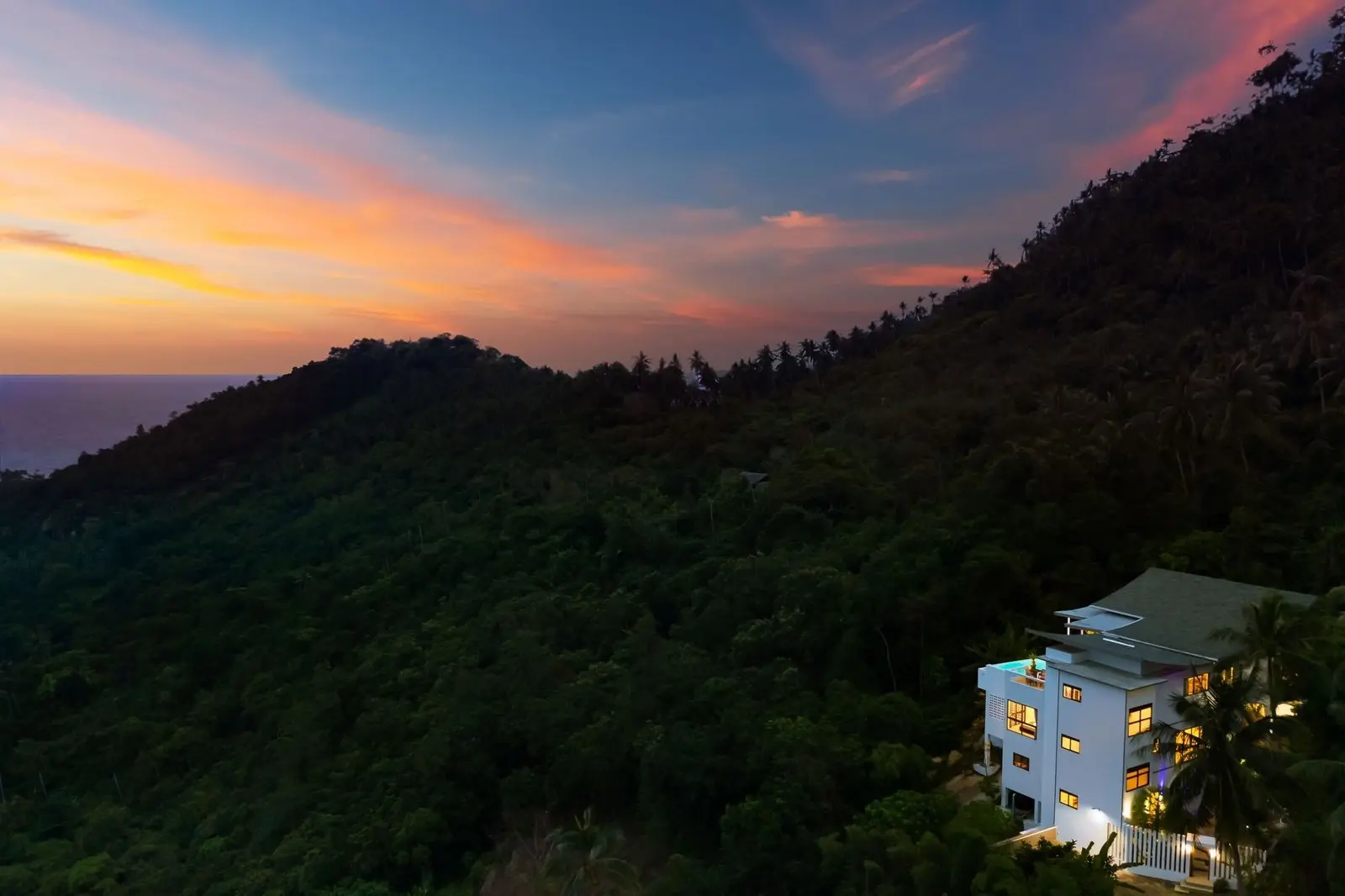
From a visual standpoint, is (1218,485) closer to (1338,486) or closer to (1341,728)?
(1338,486)

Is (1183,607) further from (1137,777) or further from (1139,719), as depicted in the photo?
(1137,777)

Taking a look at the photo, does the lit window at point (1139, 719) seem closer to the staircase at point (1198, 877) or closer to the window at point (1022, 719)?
the window at point (1022, 719)

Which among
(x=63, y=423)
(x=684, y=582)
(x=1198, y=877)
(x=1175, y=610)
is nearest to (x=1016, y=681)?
(x=1175, y=610)

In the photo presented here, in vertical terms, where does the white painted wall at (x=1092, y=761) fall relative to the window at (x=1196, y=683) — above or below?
below

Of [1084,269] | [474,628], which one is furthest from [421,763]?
[1084,269]

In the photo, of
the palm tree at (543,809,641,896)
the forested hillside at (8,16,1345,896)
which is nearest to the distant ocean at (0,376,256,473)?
the forested hillside at (8,16,1345,896)

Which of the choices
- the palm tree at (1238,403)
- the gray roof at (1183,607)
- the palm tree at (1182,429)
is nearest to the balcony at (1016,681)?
the gray roof at (1183,607)
